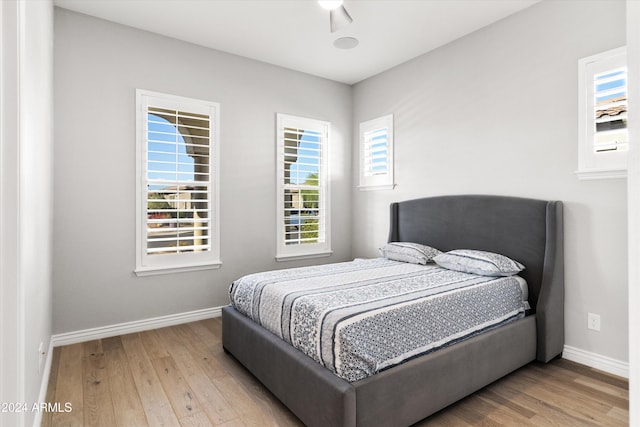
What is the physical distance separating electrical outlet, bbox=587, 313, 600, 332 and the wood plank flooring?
299 millimetres

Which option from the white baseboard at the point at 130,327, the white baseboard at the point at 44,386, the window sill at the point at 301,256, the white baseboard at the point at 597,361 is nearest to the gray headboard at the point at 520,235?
the white baseboard at the point at 597,361

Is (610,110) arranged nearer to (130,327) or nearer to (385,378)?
(385,378)

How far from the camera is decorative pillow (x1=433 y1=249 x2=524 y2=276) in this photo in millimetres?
2641

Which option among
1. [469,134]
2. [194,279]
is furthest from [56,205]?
[469,134]

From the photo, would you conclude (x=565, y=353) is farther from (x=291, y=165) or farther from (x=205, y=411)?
(x=291, y=165)

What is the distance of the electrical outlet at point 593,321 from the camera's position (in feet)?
8.31

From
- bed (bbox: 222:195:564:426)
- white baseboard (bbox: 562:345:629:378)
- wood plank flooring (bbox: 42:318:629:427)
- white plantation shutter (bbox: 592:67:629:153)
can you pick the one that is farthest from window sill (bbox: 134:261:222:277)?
white plantation shutter (bbox: 592:67:629:153)

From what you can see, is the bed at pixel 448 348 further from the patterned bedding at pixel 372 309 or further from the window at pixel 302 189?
the window at pixel 302 189

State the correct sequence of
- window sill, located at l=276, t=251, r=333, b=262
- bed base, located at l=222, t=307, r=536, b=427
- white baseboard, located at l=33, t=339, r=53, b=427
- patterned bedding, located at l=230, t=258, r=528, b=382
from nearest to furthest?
1. bed base, located at l=222, t=307, r=536, b=427
2. patterned bedding, located at l=230, t=258, r=528, b=382
3. white baseboard, located at l=33, t=339, r=53, b=427
4. window sill, located at l=276, t=251, r=333, b=262

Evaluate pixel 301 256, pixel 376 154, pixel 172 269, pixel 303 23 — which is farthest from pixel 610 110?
Result: pixel 172 269

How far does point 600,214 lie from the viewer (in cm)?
250

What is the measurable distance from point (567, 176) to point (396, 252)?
1531 millimetres

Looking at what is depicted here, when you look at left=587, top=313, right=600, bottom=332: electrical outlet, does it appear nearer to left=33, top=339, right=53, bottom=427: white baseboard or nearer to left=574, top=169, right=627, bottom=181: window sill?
left=574, top=169, right=627, bottom=181: window sill

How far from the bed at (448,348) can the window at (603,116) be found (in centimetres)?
40
